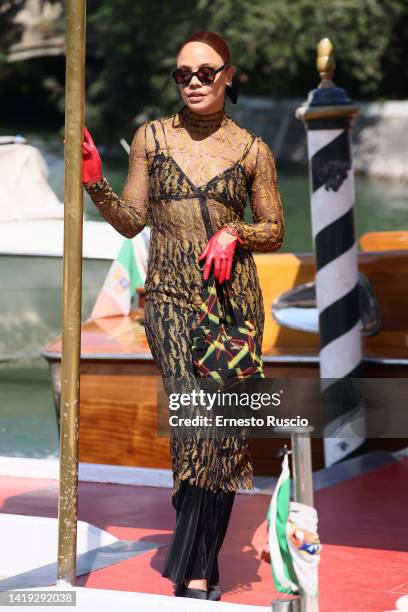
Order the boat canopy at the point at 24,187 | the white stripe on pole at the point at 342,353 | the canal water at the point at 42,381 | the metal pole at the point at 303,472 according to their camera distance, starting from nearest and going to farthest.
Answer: the metal pole at the point at 303,472 < the white stripe on pole at the point at 342,353 < the canal water at the point at 42,381 < the boat canopy at the point at 24,187

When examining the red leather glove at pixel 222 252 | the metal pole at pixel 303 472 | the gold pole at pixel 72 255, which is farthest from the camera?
the red leather glove at pixel 222 252

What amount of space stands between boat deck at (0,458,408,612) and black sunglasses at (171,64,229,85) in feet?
5.11

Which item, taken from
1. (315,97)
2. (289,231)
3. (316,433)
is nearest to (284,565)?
(316,433)

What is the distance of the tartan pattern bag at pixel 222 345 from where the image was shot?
4.36 meters

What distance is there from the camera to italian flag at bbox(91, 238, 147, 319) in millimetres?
8438

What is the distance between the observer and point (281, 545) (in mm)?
3754

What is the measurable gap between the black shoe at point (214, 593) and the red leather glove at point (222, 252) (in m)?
0.95

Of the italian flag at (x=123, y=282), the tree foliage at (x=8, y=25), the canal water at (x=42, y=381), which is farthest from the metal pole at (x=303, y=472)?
the tree foliage at (x=8, y=25)

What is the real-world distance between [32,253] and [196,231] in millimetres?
6399

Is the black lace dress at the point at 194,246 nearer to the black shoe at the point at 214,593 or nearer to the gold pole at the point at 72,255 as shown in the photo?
the black shoe at the point at 214,593

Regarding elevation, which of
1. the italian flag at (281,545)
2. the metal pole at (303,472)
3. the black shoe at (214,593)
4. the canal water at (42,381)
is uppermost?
the metal pole at (303,472)

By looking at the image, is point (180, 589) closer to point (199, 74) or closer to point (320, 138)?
point (199, 74)

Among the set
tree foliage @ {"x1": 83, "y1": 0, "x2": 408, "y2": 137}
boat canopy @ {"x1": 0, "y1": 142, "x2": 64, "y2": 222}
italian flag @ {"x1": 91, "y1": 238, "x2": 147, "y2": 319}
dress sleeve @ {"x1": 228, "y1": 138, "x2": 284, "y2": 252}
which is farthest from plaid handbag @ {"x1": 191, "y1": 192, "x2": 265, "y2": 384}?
tree foliage @ {"x1": 83, "y1": 0, "x2": 408, "y2": 137}

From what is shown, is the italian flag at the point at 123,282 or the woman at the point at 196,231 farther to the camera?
the italian flag at the point at 123,282
